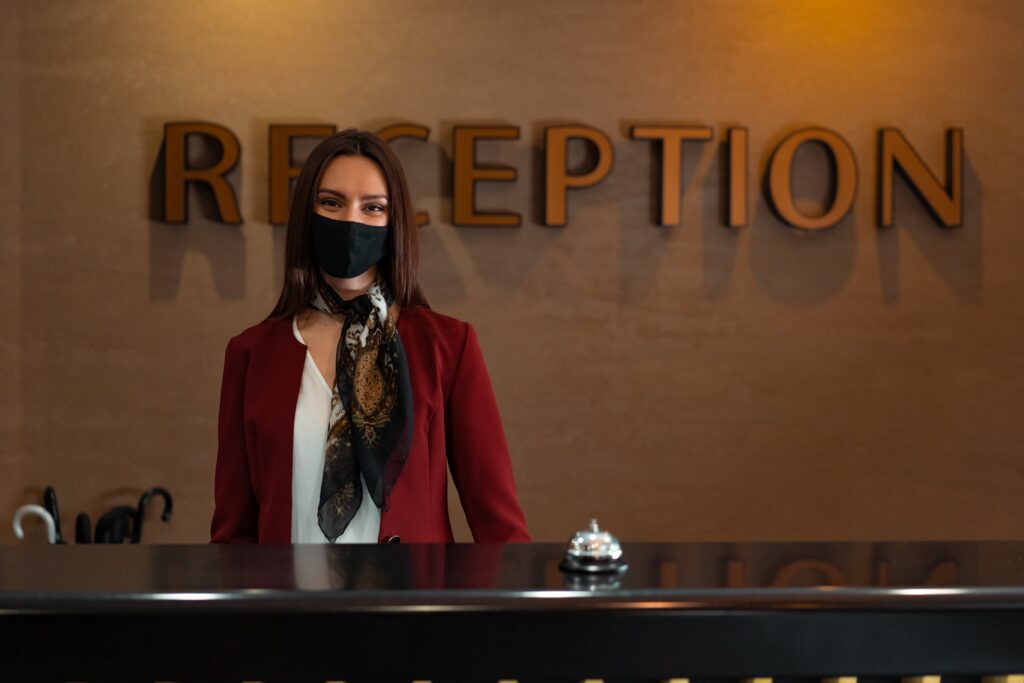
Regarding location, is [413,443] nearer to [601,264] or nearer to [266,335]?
[266,335]

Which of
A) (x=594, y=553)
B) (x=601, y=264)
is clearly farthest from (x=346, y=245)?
(x=601, y=264)

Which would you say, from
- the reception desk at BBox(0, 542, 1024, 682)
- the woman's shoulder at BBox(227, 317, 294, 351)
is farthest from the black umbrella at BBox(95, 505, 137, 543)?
the reception desk at BBox(0, 542, 1024, 682)

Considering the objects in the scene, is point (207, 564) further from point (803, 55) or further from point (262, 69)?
point (803, 55)

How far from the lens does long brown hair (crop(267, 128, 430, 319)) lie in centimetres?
189

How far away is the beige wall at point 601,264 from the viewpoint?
3703mm

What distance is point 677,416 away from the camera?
377 cm

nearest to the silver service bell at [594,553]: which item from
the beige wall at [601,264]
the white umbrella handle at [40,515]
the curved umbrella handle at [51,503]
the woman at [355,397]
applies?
the woman at [355,397]

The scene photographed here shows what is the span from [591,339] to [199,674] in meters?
2.76

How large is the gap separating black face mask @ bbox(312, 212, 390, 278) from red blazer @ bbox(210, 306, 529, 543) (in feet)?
0.40

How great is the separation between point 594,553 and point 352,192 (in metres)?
0.94

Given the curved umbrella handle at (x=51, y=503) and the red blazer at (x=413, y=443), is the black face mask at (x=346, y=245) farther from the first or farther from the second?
the curved umbrella handle at (x=51, y=503)

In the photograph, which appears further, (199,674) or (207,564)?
(207,564)

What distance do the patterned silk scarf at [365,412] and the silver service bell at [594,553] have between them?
66 centimetres

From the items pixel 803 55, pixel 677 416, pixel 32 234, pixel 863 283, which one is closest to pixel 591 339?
pixel 677 416
